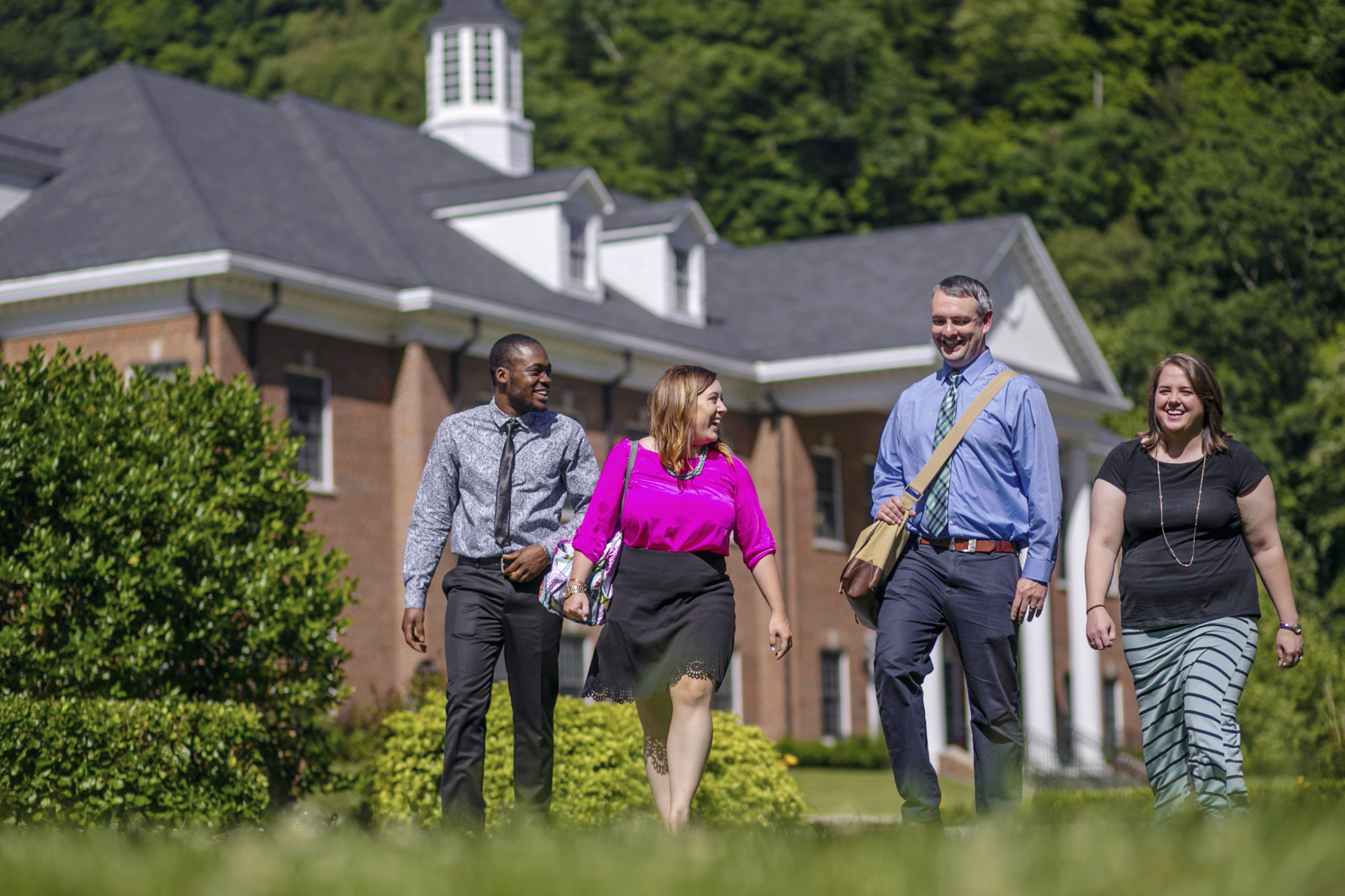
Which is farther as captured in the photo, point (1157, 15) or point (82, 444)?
point (1157, 15)

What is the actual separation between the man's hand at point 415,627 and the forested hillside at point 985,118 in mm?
39889

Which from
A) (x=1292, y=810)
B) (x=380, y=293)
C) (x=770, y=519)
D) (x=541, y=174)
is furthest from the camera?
(x=770, y=519)

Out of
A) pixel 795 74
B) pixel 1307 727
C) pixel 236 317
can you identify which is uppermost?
pixel 795 74

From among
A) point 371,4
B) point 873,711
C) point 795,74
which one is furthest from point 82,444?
point 371,4

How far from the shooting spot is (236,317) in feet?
73.0

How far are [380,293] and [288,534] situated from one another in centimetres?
1094

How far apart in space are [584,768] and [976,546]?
18.1 feet

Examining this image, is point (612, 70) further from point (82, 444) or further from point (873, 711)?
point (82, 444)

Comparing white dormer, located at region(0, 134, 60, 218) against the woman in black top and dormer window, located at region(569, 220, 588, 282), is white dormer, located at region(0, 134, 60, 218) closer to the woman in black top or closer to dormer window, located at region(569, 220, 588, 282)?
dormer window, located at region(569, 220, 588, 282)

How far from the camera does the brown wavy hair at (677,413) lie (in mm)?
7402

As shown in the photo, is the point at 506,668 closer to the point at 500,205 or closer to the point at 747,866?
the point at 747,866

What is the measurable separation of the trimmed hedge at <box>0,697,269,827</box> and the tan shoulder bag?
5.09 metres

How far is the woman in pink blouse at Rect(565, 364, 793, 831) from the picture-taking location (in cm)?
725

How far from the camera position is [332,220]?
2522 cm
